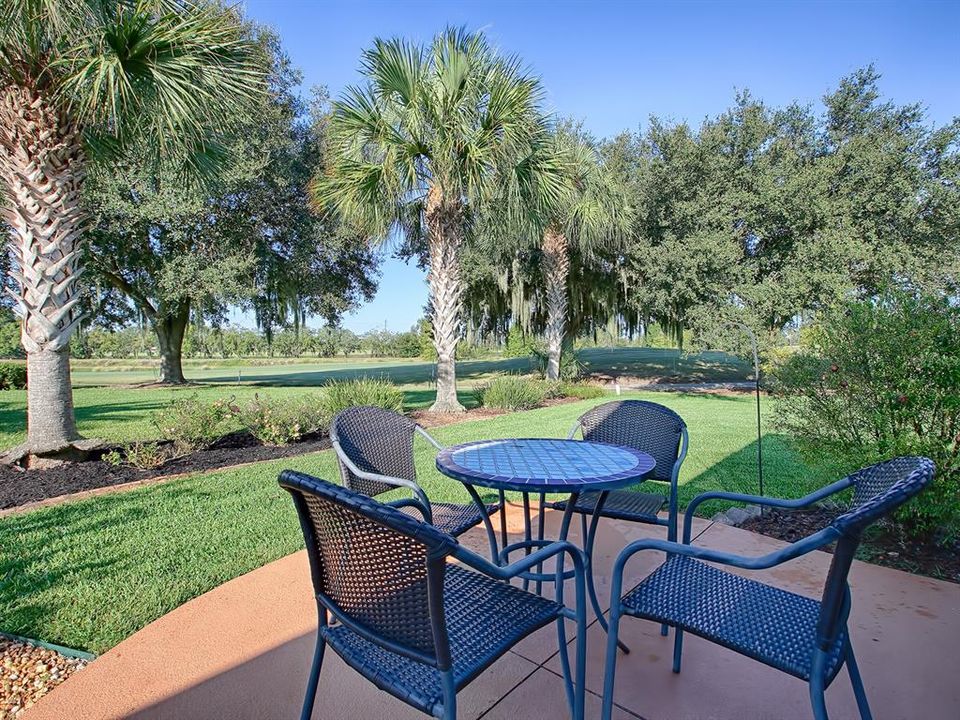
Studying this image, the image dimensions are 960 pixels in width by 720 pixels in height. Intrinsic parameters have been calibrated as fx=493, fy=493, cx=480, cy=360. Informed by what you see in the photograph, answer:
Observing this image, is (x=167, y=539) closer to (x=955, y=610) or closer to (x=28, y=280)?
(x=28, y=280)

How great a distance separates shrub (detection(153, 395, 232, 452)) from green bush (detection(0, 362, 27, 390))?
45.3 feet

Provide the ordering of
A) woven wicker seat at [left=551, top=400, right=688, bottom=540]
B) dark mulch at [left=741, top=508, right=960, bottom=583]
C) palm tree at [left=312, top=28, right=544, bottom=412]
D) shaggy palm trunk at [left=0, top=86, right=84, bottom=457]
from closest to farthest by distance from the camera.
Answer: woven wicker seat at [left=551, top=400, right=688, bottom=540] < dark mulch at [left=741, top=508, right=960, bottom=583] < shaggy palm trunk at [left=0, top=86, right=84, bottom=457] < palm tree at [left=312, top=28, right=544, bottom=412]

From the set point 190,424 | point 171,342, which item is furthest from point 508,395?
point 171,342

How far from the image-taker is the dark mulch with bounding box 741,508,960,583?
104 inches

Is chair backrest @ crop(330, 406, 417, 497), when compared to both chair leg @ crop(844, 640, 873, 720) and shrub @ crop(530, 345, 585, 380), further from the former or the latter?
shrub @ crop(530, 345, 585, 380)

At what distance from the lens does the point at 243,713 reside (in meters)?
1.62

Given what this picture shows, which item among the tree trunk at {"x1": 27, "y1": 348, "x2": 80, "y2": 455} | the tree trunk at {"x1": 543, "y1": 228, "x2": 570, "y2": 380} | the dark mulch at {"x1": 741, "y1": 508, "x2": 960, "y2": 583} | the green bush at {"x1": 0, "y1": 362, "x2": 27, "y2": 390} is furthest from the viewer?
the green bush at {"x1": 0, "y1": 362, "x2": 27, "y2": 390}

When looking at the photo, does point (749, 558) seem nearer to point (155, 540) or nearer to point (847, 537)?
point (847, 537)

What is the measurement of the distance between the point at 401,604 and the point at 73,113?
19.3 feet

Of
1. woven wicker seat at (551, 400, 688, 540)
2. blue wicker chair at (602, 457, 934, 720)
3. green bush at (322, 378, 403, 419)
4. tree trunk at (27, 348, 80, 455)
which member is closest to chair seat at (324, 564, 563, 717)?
blue wicker chair at (602, 457, 934, 720)

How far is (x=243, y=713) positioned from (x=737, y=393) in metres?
14.2

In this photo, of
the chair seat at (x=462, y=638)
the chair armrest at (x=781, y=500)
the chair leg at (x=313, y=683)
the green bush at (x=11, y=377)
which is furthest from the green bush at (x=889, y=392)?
the green bush at (x=11, y=377)

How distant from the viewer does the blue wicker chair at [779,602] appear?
1111 millimetres

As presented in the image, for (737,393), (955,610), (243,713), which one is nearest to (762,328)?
(737,393)
